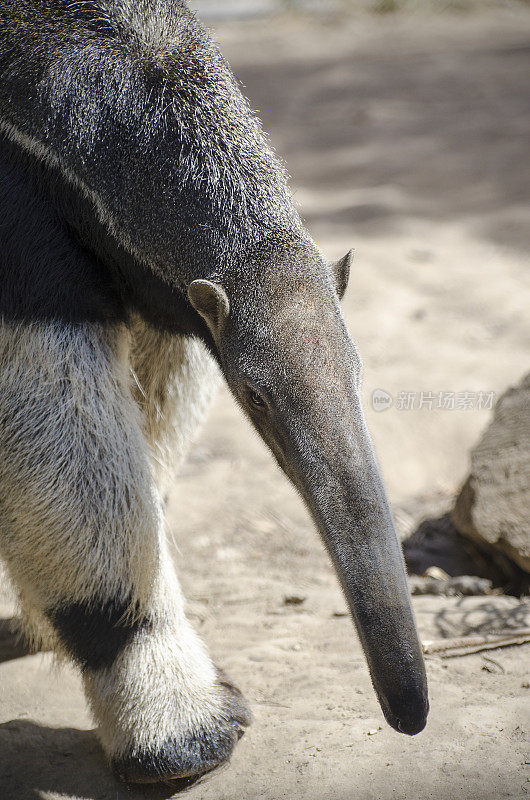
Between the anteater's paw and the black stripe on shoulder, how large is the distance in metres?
0.29

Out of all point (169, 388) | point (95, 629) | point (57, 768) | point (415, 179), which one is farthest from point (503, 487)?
point (415, 179)

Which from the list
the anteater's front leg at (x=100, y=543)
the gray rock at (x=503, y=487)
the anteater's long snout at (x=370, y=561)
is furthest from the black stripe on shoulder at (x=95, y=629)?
the gray rock at (x=503, y=487)

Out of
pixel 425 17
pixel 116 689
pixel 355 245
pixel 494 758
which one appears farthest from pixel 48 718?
pixel 425 17

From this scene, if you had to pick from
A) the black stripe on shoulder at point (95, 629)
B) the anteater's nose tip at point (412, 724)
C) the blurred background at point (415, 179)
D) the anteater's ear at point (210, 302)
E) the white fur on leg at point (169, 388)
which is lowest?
the blurred background at point (415, 179)

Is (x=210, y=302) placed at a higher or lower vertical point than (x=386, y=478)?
higher

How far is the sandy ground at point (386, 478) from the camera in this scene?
2.27 metres

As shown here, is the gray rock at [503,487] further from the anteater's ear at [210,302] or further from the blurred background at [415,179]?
the anteater's ear at [210,302]

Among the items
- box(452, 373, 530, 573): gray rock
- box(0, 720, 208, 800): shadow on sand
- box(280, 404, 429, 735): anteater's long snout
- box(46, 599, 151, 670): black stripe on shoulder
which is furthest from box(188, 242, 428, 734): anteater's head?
box(452, 373, 530, 573): gray rock

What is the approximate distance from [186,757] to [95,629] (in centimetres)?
46

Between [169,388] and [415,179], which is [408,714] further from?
[415,179]

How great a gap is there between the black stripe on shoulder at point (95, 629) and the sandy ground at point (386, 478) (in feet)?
1.30

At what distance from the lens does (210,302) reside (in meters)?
1.99

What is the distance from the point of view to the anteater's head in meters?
1.72

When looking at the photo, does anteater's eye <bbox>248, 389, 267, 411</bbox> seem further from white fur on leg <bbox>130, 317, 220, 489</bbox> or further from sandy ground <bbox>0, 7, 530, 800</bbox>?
sandy ground <bbox>0, 7, 530, 800</bbox>
